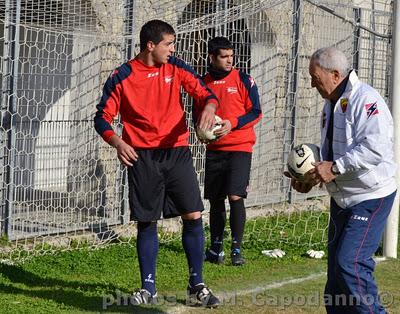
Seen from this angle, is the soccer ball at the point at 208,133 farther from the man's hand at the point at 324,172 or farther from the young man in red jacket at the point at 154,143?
the man's hand at the point at 324,172

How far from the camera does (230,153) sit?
9359mm

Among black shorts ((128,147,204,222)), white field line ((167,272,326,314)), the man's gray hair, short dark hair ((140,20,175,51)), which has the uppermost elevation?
short dark hair ((140,20,175,51))

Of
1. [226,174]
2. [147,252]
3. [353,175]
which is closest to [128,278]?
[147,252]

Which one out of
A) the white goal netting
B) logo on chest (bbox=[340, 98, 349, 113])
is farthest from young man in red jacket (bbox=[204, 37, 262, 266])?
logo on chest (bbox=[340, 98, 349, 113])

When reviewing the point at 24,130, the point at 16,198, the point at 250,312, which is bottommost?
the point at 250,312

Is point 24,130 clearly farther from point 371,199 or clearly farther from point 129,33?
point 371,199

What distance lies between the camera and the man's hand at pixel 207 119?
7195mm

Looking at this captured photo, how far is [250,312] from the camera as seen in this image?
24.2ft

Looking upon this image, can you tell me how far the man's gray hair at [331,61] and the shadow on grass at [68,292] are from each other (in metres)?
2.43

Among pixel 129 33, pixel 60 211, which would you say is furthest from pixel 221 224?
pixel 129 33

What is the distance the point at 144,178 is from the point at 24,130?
96.6 inches

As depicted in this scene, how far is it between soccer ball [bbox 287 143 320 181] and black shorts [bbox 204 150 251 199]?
2.88 meters

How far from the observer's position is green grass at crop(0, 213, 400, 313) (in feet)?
24.7

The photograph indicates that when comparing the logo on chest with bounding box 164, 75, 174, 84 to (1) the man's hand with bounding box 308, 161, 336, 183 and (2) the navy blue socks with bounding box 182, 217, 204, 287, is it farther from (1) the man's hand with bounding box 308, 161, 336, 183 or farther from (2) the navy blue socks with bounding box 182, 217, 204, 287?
(1) the man's hand with bounding box 308, 161, 336, 183
